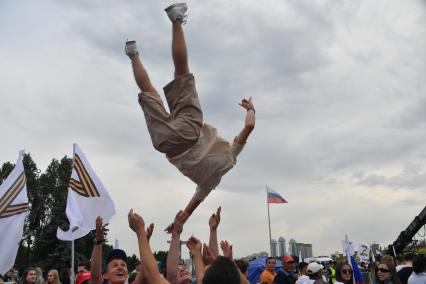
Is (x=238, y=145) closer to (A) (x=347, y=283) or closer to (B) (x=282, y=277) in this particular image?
(B) (x=282, y=277)

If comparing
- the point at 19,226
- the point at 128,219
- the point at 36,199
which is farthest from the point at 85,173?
the point at 36,199

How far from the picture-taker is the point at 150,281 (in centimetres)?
317

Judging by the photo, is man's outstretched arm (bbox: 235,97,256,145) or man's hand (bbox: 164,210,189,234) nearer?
man's hand (bbox: 164,210,189,234)

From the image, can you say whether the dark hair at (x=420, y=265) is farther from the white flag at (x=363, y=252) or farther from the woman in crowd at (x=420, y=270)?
the white flag at (x=363, y=252)

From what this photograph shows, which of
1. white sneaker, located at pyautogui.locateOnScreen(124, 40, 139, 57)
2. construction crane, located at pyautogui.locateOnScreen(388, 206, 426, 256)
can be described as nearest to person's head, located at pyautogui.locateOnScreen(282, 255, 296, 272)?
white sneaker, located at pyautogui.locateOnScreen(124, 40, 139, 57)

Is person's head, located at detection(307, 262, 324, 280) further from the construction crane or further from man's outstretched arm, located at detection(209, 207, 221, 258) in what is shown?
the construction crane

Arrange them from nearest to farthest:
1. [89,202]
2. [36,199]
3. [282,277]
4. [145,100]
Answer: [145,100] → [282,277] → [89,202] → [36,199]

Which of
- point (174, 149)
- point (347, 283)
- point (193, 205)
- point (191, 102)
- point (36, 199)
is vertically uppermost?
point (36, 199)

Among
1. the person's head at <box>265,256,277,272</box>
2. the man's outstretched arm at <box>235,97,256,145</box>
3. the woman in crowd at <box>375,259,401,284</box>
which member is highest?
the man's outstretched arm at <box>235,97,256,145</box>

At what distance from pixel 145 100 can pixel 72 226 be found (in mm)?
4022

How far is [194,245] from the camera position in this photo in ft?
13.4

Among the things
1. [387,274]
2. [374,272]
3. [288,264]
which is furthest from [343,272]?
[387,274]

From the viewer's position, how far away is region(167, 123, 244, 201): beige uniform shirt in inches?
206

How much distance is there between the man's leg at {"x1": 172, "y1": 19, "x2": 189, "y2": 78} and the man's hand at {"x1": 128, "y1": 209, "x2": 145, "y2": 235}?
1.99 m
